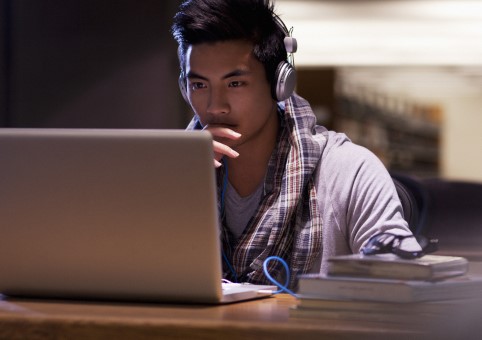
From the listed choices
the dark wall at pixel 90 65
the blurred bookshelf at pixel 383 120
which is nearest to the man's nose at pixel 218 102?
the dark wall at pixel 90 65

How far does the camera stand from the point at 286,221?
1831 mm

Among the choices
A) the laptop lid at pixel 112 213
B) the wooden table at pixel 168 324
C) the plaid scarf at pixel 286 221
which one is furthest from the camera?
the plaid scarf at pixel 286 221

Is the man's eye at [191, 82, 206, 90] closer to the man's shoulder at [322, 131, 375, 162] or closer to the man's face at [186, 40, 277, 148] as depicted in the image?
the man's face at [186, 40, 277, 148]

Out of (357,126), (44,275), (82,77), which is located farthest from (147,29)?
(357,126)

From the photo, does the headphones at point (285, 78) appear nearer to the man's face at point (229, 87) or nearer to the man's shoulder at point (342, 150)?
the man's face at point (229, 87)

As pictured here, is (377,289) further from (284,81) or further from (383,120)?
(383,120)

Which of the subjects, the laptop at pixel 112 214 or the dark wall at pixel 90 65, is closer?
the laptop at pixel 112 214

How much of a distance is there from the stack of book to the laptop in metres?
0.15

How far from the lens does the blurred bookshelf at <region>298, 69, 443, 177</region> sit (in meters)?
8.66

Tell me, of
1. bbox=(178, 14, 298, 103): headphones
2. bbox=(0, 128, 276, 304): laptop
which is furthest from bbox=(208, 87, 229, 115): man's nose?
bbox=(0, 128, 276, 304): laptop

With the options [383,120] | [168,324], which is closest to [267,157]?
[168,324]

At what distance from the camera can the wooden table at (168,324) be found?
3.34ft

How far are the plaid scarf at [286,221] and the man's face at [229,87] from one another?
101 mm

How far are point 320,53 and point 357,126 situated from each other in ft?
6.91
